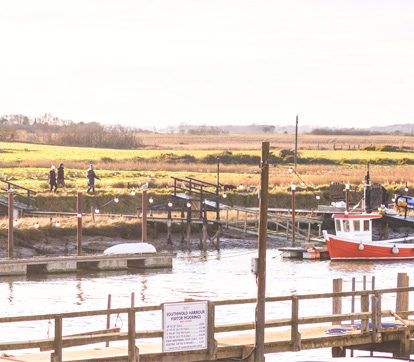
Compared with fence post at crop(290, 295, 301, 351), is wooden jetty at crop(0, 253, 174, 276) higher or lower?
lower

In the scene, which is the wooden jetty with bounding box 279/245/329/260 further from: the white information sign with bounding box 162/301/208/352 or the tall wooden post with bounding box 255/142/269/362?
Result: the white information sign with bounding box 162/301/208/352

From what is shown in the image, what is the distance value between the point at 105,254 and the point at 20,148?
88.2 meters

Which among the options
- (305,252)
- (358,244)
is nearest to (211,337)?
(305,252)

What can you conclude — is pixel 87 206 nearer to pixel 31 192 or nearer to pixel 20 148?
pixel 31 192

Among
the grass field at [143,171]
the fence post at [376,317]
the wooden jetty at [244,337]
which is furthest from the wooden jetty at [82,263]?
the fence post at [376,317]

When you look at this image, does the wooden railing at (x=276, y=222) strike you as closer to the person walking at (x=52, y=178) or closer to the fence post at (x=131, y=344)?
the person walking at (x=52, y=178)

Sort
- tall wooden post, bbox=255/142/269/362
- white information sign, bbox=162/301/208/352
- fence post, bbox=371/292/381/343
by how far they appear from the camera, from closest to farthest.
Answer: white information sign, bbox=162/301/208/352
tall wooden post, bbox=255/142/269/362
fence post, bbox=371/292/381/343

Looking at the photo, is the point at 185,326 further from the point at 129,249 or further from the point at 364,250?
the point at 364,250

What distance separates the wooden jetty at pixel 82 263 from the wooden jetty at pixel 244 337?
24.4m

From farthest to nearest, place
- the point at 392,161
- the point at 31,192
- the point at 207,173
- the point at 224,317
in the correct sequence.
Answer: the point at 392,161, the point at 207,173, the point at 31,192, the point at 224,317

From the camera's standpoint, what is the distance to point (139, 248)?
60562mm

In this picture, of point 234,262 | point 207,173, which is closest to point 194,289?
point 234,262

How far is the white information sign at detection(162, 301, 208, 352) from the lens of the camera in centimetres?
2861

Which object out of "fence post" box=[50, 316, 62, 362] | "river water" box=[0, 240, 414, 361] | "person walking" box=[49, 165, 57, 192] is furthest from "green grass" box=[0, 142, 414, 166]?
"fence post" box=[50, 316, 62, 362]
